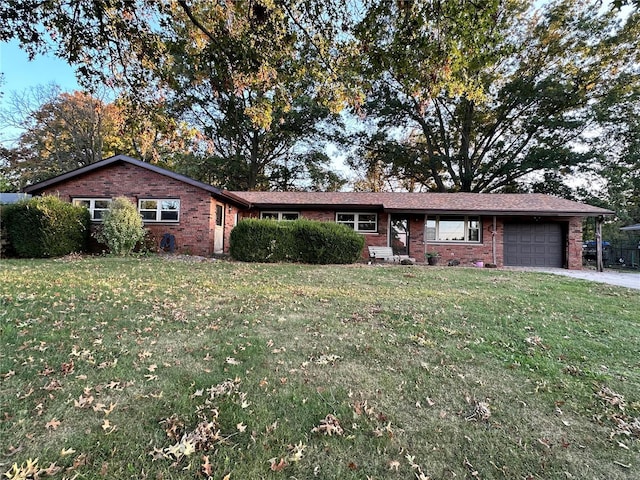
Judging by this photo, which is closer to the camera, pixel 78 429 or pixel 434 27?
pixel 78 429

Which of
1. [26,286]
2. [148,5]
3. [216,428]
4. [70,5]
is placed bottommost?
[216,428]

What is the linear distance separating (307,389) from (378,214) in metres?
13.3

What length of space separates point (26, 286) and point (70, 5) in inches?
178

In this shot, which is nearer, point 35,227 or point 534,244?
point 35,227

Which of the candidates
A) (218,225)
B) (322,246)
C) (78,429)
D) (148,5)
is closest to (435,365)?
(78,429)

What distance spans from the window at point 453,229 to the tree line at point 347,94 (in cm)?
524

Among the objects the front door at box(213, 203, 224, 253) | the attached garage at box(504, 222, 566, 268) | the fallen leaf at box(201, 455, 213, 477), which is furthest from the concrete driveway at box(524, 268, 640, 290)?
the front door at box(213, 203, 224, 253)

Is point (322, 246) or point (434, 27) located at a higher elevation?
point (434, 27)

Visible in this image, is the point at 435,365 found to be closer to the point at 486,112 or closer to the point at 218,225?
the point at 218,225

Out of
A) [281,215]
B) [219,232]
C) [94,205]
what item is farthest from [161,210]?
[281,215]

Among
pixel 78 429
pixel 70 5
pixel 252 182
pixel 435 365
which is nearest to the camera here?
pixel 78 429

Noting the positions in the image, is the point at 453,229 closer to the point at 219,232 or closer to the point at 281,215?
the point at 281,215

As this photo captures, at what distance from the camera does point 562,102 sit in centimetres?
2028

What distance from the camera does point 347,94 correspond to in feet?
17.5
